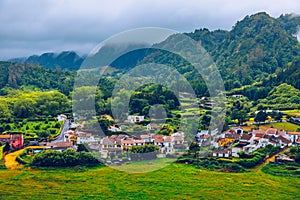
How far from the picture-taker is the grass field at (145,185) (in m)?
Result: 14.8

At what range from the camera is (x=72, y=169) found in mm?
17312

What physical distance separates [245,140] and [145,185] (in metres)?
6.76

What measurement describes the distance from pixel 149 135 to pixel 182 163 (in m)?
3.74

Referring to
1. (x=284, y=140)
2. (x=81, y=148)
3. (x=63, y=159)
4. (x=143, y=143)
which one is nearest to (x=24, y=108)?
(x=81, y=148)

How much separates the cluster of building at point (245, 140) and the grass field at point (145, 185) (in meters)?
2.39

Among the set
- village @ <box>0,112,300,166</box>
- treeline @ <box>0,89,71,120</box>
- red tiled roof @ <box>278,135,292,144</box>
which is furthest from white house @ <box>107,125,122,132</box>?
red tiled roof @ <box>278,135,292,144</box>

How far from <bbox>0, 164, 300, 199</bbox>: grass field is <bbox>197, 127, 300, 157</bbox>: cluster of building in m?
2.39

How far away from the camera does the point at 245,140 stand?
2023cm

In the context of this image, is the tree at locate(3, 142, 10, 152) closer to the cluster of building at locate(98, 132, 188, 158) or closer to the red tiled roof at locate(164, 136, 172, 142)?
the cluster of building at locate(98, 132, 188, 158)

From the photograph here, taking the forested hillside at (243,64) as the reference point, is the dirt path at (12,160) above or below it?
below

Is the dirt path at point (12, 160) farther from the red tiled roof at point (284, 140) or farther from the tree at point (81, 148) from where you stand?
the red tiled roof at point (284, 140)

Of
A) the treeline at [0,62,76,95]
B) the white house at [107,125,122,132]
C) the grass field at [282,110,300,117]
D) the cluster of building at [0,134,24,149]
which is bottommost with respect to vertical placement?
the cluster of building at [0,134,24,149]

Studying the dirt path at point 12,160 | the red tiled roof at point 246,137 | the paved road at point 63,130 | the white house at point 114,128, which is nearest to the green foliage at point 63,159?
the dirt path at point 12,160

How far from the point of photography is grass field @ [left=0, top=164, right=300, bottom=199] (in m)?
14.8
